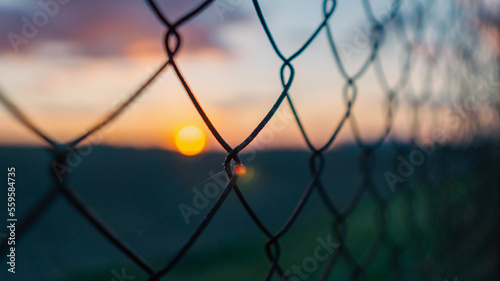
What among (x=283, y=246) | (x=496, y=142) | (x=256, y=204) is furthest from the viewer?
(x=256, y=204)

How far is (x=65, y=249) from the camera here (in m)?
4.29

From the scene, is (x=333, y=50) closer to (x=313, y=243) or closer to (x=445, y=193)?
(x=445, y=193)

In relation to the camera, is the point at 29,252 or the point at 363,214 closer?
the point at 29,252

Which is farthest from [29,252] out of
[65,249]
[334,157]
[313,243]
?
[334,157]

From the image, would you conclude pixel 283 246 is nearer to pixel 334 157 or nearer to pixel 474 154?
pixel 474 154

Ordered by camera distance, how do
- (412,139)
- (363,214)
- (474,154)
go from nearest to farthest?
(412,139)
(474,154)
(363,214)

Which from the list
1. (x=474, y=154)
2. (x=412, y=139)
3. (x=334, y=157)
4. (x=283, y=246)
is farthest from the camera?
(x=334, y=157)

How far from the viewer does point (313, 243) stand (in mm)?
3805

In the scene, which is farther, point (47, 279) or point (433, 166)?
point (47, 279)

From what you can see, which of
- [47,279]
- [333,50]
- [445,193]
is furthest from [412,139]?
[47,279]

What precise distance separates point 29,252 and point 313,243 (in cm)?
258

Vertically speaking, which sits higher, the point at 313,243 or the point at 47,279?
the point at 47,279

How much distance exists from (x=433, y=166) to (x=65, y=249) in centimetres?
377

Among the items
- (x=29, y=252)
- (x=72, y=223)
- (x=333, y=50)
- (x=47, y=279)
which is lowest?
(x=333, y=50)
